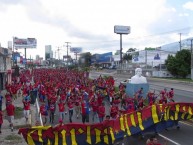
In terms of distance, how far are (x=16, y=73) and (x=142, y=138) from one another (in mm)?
44306

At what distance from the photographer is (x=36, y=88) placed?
112 ft

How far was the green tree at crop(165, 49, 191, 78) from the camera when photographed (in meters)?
64.3

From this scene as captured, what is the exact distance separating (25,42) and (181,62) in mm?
52702

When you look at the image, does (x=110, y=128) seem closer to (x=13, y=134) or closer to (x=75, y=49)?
(x=13, y=134)

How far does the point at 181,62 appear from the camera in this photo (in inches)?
2537

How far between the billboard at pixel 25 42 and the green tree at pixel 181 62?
49.3 metres

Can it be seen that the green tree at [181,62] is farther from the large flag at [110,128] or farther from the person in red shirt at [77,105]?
the large flag at [110,128]

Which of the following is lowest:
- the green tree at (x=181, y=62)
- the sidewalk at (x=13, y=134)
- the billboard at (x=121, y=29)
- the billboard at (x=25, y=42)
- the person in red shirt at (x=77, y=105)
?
the sidewalk at (x=13, y=134)

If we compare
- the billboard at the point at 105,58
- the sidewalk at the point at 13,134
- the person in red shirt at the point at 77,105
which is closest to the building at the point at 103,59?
the billboard at the point at 105,58

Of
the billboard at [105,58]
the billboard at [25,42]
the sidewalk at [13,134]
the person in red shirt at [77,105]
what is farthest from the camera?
the billboard at [105,58]

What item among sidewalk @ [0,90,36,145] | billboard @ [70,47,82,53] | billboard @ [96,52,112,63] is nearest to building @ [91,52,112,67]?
billboard @ [96,52,112,63]

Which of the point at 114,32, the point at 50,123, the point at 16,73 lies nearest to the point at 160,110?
the point at 50,123

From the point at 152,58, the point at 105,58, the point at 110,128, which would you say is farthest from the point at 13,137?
the point at 105,58

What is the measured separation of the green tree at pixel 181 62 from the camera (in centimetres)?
6431
